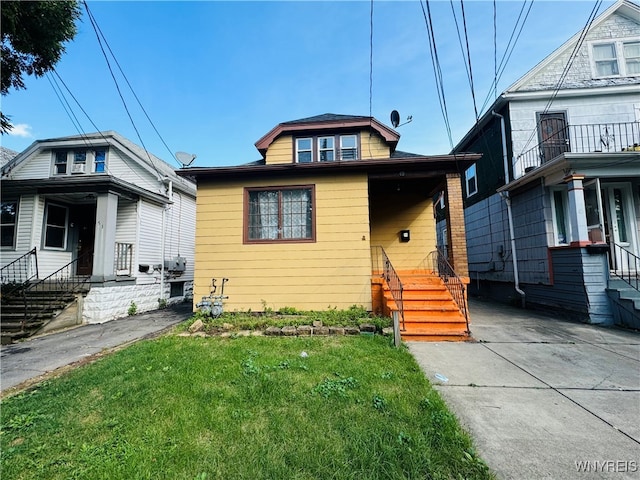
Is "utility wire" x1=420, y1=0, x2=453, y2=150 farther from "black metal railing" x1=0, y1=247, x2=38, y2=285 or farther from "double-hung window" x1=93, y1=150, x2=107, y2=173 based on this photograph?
Result: "double-hung window" x1=93, y1=150, x2=107, y2=173

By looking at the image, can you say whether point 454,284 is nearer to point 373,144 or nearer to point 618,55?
point 373,144

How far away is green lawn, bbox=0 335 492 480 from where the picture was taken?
78.1 inches

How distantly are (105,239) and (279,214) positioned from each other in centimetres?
584

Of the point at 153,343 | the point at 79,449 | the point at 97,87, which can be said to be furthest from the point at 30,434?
the point at 97,87

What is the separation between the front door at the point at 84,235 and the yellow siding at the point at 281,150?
8.00 m

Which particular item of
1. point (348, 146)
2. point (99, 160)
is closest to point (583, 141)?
point (348, 146)

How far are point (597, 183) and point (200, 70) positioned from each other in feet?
44.2

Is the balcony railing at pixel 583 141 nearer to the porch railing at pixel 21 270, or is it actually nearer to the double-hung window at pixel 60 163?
the porch railing at pixel 21 270

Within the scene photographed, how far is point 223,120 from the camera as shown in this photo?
1477cm

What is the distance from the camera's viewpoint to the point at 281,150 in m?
8.48

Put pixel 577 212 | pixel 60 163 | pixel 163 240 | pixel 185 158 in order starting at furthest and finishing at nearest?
pixel 60 163
pixel 163 240
pixel 185 158
pixel 577 212

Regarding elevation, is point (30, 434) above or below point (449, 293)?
below

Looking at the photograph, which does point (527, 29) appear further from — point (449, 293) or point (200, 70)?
point (200, 70)

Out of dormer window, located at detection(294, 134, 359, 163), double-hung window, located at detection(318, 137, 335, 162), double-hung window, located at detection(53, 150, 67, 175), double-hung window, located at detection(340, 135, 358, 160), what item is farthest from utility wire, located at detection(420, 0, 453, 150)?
double-hung window, located at detection(53, 150, 67, 175)
